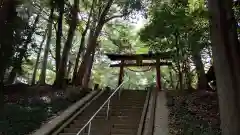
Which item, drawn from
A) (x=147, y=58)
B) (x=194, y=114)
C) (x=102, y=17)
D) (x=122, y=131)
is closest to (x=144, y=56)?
(x=147, y=58)

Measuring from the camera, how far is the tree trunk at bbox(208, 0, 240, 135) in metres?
6.56

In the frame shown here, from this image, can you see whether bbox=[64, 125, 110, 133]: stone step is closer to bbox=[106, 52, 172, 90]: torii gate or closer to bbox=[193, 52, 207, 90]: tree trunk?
bbox=[193, 52, 207, 90]: tree trunk

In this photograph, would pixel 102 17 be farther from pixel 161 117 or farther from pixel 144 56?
pixel 161 117

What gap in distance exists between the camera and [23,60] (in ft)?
46.1

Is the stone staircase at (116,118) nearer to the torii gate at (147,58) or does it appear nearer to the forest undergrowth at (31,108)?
the forest undergrowth at (31,108)

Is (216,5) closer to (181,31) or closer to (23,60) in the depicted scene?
(181,31)

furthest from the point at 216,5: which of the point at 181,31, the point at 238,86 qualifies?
the point at 181,31

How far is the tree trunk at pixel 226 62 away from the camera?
6.56m

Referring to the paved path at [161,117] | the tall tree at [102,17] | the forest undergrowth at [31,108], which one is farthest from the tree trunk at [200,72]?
the forest undergrowth at [31,108]

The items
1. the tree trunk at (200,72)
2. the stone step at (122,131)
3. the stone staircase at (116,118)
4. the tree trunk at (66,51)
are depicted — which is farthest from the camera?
the tree trunk at (66,51)

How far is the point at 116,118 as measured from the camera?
10055 mm

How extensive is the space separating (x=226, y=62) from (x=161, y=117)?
361cm

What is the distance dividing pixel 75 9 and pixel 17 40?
12.4 feet

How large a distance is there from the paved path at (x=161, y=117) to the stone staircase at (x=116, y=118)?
22.6 inches
